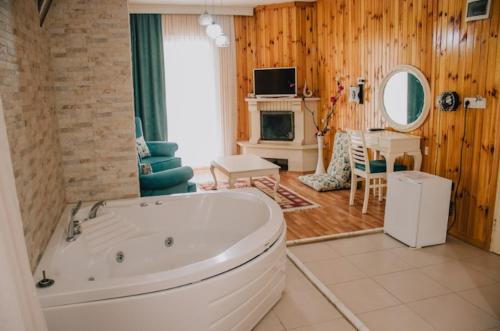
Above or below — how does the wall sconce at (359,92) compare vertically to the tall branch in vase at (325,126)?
above

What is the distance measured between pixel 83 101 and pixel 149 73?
11.0 feet

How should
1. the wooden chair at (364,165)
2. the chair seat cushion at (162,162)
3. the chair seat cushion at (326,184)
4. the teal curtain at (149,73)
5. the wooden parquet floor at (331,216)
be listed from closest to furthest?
the wooden parquet floor at (331,216) < the wooden chair at (364,165) < the chair seat cushion at (162,162) < the chair seat cushion at (326,184) < the teal curtain at (149,73)

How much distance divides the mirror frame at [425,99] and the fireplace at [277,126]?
192cm

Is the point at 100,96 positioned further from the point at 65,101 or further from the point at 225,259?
the point at 225,259

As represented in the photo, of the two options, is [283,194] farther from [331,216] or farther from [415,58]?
[415,58]

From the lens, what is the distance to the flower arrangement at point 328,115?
5598 millimetres

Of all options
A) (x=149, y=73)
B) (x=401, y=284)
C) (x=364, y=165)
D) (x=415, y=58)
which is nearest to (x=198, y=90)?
(x=149, y=73)

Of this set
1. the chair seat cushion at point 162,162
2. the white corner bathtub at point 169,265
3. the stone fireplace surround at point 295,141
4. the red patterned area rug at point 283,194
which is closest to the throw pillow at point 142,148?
the chair seat cushion at point 162,162

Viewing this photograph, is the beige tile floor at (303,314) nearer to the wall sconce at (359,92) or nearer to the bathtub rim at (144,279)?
the bathtub rim at (144,279)

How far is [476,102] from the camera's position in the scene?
3246 millimetres

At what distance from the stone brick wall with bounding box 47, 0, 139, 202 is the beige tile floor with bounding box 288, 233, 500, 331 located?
1699mm

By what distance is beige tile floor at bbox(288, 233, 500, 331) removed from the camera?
91.0 inches

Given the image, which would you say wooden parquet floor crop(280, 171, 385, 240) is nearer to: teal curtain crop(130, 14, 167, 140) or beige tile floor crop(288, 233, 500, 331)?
beige tile floor crop(288, 233, 500, 331)

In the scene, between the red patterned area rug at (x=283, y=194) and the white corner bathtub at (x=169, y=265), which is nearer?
the white corner bathtub at (x=169, y=265)
